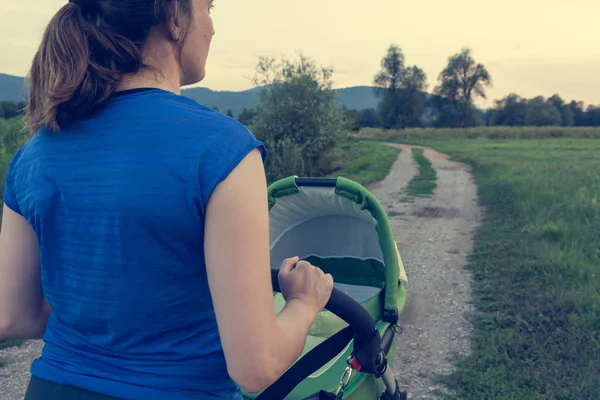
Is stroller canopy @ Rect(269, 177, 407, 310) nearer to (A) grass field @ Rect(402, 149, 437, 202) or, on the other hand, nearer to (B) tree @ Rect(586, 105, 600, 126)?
(A) grass field @ Rect(402, 149, 437, 202)

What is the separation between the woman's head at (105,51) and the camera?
102 cm

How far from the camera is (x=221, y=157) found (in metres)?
0.93

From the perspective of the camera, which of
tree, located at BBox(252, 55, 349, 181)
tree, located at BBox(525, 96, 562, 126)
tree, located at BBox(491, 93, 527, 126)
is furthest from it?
tree, located at BBox(491, 93, 527, 126)

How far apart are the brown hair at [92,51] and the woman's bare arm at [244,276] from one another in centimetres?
33

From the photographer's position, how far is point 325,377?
228 centimetres

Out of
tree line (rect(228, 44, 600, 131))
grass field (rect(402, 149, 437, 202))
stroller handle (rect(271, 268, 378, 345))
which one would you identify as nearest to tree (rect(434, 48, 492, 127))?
tree line (rect(228, 44, 600, 131))

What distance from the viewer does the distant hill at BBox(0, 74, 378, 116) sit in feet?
5.64

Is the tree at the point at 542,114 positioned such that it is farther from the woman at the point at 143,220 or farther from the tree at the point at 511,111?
the woman at the point at 143,220

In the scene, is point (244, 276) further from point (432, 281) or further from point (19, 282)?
point (432, 281)

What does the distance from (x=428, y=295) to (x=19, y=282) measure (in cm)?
508

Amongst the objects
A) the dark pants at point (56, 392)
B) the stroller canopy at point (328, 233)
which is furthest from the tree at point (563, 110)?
the dark pants at point (56, 392)

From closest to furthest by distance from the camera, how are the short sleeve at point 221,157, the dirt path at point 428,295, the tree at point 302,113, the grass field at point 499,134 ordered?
1. the short sleeve at point 221,157
2. the dirt path at point 428,295
3. the tree at point 302,113
4. the grass field at point 499,134

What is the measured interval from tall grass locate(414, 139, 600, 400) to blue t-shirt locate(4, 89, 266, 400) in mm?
3168

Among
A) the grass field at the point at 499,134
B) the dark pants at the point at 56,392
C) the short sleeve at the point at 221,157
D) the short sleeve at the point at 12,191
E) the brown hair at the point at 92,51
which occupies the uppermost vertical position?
the brown hair at the point at 92,51
